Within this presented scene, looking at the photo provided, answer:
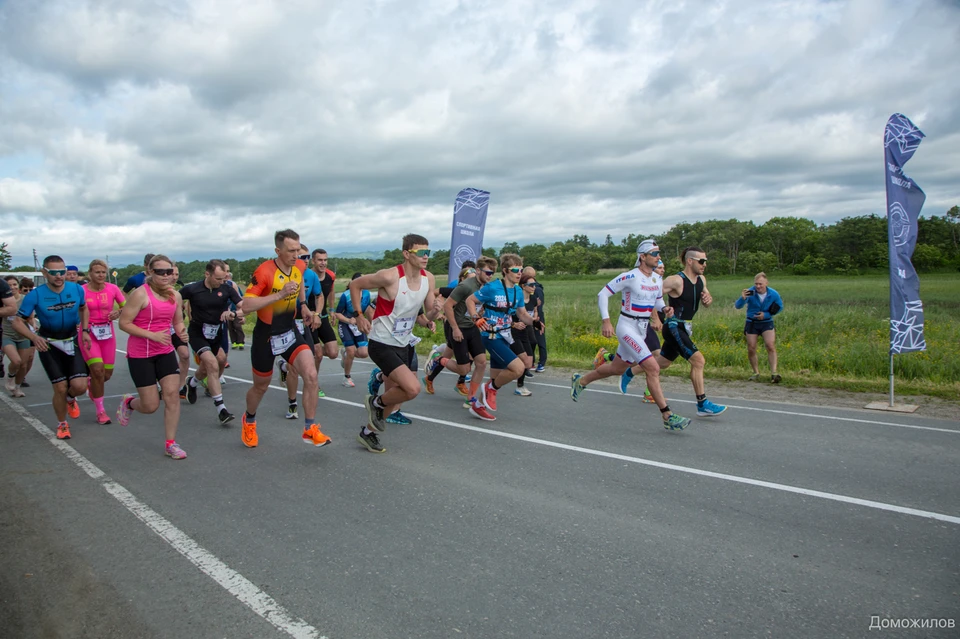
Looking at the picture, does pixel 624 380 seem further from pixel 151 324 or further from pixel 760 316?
pixel 151 324

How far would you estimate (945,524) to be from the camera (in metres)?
4.08

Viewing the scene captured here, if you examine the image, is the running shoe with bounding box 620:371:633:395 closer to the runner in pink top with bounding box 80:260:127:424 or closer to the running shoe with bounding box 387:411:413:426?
the running shoe with bounding box 387:411:413:426

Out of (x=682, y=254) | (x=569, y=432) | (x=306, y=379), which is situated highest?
(x=682, y=254)

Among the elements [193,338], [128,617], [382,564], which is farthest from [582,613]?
[193,338]

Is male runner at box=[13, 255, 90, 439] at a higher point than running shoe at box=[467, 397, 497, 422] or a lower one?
higher

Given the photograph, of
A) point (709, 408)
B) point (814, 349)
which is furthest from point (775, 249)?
point (709, 408)

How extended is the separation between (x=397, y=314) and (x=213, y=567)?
3.03m

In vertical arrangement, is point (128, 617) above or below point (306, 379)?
below

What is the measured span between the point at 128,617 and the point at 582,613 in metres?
2.31

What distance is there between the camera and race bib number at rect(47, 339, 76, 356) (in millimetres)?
7211

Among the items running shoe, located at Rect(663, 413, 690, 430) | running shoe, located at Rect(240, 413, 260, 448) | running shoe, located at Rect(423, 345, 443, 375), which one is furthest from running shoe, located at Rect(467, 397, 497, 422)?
running shoe, located at Rect(240, 413, 260, 448)

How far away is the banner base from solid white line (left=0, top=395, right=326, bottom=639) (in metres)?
8.15

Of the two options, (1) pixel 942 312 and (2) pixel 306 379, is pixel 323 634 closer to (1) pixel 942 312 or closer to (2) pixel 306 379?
(2) pixel 306 379

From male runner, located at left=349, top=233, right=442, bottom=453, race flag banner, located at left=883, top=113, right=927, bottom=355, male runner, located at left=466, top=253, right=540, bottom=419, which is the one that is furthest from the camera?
race flag banner, located at left=883, top=113, right=927, bottom=355
